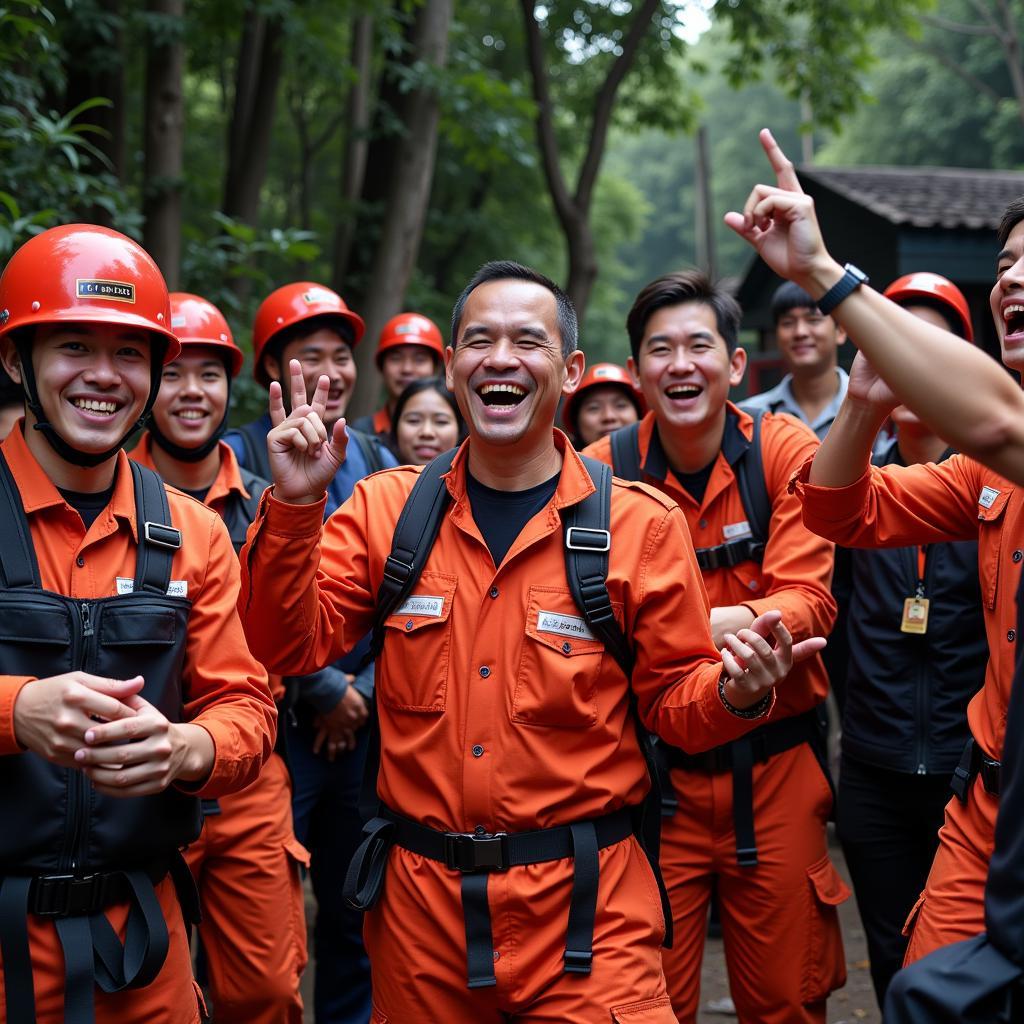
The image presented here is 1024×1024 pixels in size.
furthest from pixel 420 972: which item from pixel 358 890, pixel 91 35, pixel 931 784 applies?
pixel 91 35

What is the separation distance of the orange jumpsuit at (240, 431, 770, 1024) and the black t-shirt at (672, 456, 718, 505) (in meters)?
1.22

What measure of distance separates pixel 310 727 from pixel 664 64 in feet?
44.2

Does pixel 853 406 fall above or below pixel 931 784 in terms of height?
above

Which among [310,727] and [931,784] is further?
[310,727]

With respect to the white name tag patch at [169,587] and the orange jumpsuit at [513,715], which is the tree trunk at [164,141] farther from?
the orange jumpsuit at [513,715]

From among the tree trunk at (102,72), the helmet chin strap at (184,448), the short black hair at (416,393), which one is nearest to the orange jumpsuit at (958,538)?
the helmet chin strap at (184,448)

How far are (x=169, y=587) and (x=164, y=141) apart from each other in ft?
21.3

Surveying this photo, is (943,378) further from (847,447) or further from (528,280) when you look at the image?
(528,280)

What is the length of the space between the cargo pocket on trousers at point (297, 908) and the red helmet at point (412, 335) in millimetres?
3775

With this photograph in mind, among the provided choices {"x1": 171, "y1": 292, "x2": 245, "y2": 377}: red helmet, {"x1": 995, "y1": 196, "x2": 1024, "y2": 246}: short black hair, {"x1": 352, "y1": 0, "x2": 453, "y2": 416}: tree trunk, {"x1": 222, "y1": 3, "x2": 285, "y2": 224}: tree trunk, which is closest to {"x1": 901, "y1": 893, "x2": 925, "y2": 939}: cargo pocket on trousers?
{"x1": 995, "y1": 196, "x2": 1024, "y2": 246}: short black hair

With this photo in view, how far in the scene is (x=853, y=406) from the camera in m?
3.22

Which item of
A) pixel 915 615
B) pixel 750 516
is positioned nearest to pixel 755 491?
pixel 750 516

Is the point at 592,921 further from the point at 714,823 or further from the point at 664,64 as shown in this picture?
the point at 664,64

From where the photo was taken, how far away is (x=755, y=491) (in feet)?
14.8
